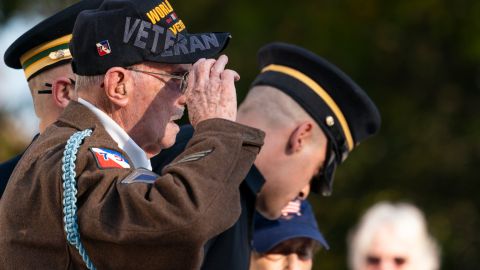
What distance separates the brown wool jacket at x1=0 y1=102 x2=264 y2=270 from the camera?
312 centimetres

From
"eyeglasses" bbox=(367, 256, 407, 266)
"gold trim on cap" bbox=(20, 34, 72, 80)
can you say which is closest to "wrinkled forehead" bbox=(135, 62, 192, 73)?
"gold trim on cap" bbox=(20, 34, 72, 80)

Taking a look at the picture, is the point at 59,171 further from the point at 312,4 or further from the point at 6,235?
the point at 312,4

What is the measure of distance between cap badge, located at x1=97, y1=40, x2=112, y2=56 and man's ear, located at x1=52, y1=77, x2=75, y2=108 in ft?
2.96

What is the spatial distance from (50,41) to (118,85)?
109cm

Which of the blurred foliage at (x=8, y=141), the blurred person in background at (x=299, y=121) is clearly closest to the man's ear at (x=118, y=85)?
the blurred person in background at (x=299, y=121)

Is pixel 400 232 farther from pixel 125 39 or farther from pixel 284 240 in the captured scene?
pixel 125 39

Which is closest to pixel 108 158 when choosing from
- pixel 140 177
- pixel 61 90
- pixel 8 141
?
pixel 140 177

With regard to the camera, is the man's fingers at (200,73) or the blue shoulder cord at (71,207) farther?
the man's fingers at (200,73)

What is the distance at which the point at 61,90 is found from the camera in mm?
4363

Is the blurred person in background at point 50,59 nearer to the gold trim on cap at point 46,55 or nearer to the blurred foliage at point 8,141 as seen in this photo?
the gold trim on cap at point 46,55

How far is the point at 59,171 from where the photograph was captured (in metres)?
3.21

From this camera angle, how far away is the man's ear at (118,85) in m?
3.46

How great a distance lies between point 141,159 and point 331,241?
22.6ft

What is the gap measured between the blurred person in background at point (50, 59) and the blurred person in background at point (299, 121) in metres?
1.04
